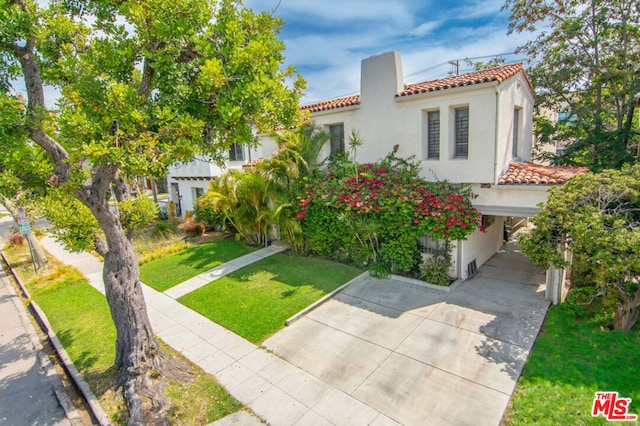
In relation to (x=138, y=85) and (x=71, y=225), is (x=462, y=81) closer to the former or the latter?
(x=138, y=85)

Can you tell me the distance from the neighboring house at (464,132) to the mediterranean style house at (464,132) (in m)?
0.03

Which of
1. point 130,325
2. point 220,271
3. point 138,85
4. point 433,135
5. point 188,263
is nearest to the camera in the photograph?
point 138,85

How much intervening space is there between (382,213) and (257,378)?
6.58m

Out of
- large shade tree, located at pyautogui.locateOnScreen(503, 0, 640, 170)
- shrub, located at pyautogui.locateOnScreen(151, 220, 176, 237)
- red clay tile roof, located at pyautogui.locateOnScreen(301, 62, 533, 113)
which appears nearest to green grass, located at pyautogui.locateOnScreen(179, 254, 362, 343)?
red clay tile roof, located at pyautogui.locateOnScreen(301, 62, 533, 113)

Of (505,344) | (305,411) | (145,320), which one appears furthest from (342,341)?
(145,320)

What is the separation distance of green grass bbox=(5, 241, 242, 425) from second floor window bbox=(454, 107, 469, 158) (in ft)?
32.7

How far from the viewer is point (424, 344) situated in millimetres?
7645

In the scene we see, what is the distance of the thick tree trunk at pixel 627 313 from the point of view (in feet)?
24.6

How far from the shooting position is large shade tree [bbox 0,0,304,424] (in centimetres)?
513

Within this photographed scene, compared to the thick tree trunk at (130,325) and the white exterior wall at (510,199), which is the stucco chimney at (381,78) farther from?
the thick tree trunk at (130,325)

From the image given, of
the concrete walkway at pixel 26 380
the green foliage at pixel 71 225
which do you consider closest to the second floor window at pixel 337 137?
the green foliage at pixel 71 225

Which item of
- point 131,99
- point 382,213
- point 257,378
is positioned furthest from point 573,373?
point 131,99

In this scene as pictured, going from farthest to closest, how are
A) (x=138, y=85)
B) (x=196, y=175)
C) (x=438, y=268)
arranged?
(x=196, y=175) < (x=438, y=268) < (x=138, y=85)

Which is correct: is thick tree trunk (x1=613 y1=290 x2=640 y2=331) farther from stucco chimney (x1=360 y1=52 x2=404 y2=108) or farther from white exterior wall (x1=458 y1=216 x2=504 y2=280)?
stucco chimney (x1=360 y1=52 x2=404 y2=108)
